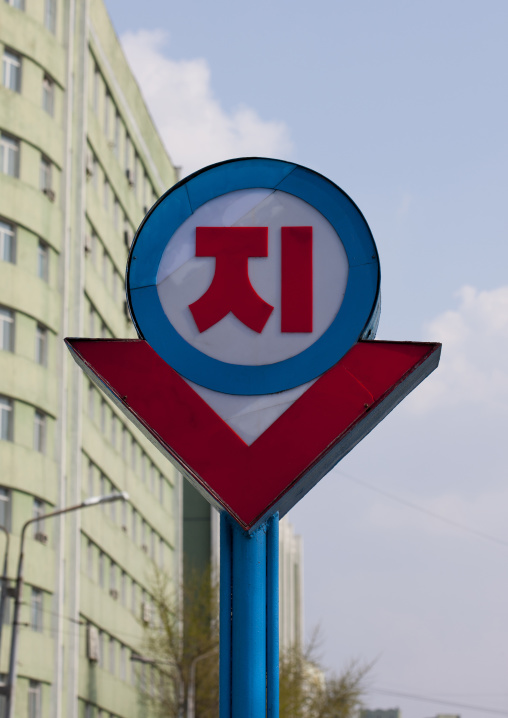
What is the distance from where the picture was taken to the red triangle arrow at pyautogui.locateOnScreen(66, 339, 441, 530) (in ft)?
12.5

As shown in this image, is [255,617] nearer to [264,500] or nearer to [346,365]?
[264,500]

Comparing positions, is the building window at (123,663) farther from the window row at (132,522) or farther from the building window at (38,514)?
the building window at (38,514)

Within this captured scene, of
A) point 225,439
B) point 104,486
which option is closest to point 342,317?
point 225,439

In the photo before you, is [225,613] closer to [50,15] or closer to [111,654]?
[50,15]

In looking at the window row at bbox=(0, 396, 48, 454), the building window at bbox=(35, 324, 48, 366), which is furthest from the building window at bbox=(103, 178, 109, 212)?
the window row at bbox=(0, 396, 48, 454)

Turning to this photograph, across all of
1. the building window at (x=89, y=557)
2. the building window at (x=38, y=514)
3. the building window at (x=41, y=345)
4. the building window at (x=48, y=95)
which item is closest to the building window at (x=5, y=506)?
the building window at (x=38, y=514)

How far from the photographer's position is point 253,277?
13.0 ft

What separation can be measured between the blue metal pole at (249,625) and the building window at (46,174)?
35536 mm

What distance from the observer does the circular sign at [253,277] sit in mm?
3910

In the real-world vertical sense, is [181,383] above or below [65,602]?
below

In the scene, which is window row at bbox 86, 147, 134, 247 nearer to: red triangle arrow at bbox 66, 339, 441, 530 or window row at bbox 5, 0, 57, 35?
window row at bbox 5, 0, 57, 35

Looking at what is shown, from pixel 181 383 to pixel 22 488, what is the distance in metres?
32.4

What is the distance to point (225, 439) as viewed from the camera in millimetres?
3881

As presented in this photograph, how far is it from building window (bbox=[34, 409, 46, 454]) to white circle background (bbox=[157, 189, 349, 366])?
111 ft
